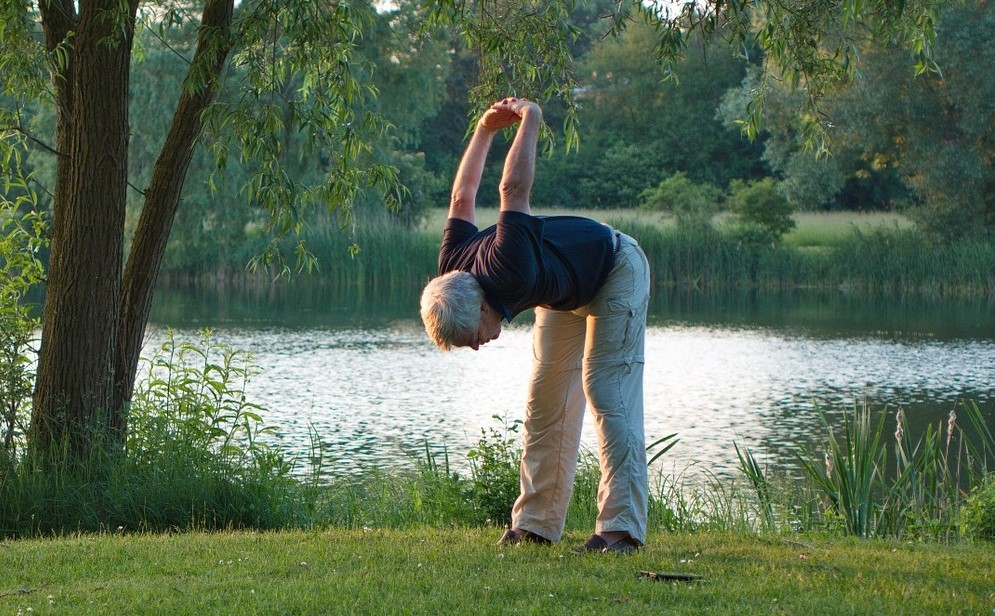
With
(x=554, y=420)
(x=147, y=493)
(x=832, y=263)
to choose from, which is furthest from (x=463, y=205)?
(x=832, y=263)

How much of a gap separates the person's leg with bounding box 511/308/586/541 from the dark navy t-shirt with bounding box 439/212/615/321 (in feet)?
0.85

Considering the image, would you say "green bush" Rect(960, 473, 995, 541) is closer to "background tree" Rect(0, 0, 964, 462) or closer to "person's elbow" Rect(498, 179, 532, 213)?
"background tree" Rect(0, 0, 964, 462)

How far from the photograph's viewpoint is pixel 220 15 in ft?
23.3

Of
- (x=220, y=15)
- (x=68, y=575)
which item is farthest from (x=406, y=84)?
(x=68, y=575)

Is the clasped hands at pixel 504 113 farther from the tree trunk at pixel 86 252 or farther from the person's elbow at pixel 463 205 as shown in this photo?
the tree trunk at pixel 86 252

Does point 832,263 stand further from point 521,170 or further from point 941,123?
point 521,170

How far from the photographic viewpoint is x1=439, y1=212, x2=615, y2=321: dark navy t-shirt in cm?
405

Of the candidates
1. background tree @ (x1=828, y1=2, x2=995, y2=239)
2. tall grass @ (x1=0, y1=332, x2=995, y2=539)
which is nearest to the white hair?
tall grass @ (x1=0, y1=332, x2=995, y2=539)

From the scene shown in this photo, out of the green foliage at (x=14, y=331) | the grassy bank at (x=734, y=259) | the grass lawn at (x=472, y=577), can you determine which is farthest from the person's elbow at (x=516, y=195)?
the grassy bank at (x=734, y=259)

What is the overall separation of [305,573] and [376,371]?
40.4ft

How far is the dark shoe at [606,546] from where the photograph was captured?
4.50 metres

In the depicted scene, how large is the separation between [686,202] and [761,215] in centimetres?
205

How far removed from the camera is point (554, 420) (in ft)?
15.3

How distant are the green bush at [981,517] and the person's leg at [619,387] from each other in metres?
2.69
